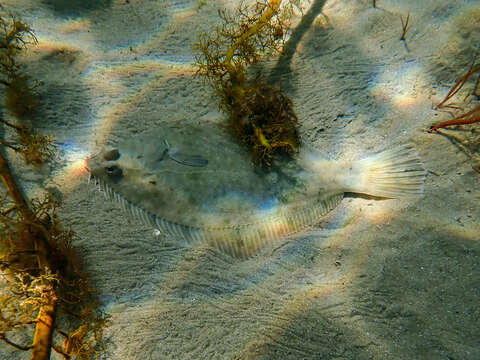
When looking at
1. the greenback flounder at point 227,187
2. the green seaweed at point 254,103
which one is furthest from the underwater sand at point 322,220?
the green seaweed at point 254,103

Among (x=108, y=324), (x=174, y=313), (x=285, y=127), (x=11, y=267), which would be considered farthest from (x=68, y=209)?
(x=285, y=127)

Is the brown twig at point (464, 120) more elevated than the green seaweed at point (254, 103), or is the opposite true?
the green seaweed at point (254, 103)

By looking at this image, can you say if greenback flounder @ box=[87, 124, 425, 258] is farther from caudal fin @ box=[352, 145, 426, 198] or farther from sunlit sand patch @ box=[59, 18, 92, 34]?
sunlit sand patch @ box=[59, 18, 92, 34]

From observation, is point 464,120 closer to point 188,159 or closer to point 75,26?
point 188,159

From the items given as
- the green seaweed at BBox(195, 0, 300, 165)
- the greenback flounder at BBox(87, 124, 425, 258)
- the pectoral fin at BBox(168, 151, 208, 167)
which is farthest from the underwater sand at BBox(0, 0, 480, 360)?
the pectoral fin at BBox(168, 151, 208, 167)

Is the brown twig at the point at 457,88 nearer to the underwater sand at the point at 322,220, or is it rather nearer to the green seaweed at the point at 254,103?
the underwater sand at the point at 322,220

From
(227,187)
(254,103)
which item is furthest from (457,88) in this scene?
(227,187)
